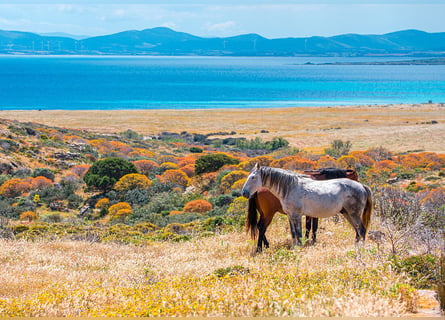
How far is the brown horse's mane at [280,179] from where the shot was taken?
790cm

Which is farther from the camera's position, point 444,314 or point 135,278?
point 135,278

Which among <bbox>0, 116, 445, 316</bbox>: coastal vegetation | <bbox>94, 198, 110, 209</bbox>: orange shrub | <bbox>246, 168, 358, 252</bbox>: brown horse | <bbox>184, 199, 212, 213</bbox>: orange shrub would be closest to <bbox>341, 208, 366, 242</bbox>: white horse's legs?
<bbox>0, 116, 445, 316</bbox>: coastal vegetation

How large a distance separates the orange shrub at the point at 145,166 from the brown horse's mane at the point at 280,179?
1931 cm

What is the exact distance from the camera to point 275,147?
45.3m

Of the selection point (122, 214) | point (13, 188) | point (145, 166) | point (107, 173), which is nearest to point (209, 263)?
point (122, 214)

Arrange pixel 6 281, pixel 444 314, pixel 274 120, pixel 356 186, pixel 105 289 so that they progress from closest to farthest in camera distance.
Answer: pixel 444 314 → pixel 105 289 → pixel 6 281 → pixel 356 186 → pixel 274 120

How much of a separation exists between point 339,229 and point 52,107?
104m

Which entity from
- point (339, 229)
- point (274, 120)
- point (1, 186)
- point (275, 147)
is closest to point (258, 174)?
point (339, 229)

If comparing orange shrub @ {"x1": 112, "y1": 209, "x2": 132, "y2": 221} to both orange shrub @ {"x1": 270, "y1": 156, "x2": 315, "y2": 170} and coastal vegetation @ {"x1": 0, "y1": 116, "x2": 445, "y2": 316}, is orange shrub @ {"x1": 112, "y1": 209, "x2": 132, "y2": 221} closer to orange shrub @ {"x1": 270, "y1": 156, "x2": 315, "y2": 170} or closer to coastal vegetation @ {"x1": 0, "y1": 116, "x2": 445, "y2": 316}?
coastal vegetation @ {"x1": 0, "y1": 116, "x2": 445, "y2": 316}

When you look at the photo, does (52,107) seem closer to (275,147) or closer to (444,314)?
(275,147)

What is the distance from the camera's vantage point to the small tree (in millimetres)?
22391

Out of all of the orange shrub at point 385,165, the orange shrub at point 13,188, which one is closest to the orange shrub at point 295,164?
the orange shrub at point 385,165

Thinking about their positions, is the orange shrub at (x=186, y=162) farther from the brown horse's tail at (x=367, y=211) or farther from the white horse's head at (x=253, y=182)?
the brown horse's tail at (x=367, y=211)

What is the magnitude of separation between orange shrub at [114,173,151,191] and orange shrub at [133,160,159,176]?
430 cm
